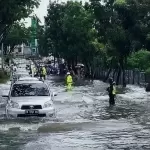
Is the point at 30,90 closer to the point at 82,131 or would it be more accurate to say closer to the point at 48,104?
the point at 48,104

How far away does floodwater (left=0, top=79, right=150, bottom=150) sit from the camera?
12.9 metres

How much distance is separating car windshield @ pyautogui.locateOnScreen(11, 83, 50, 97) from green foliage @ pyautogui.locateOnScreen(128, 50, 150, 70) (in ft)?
73.2

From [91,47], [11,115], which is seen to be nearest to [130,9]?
[91,47]

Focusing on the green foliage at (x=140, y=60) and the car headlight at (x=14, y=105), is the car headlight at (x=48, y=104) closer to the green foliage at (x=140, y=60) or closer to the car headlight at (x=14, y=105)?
the car headlight at (x=14, y=105)

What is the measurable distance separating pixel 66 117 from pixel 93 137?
5.49 metres

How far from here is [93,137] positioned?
14203mm

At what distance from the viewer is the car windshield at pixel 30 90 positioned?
760 inches

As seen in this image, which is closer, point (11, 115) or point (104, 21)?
point (11, 115)

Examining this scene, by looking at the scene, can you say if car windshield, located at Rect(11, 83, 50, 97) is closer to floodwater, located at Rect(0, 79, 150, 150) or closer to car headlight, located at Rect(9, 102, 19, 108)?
floodwater, located at Rect(0, 79, 150, 150)

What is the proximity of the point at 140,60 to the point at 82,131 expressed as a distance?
94.6ft

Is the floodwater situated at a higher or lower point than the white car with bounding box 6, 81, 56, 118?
lower

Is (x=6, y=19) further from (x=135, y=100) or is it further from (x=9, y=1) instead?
(x=135, y=100)

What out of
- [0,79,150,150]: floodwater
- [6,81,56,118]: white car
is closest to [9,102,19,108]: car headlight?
[6,81,56,118]: white car

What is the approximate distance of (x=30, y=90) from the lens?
19.6m
